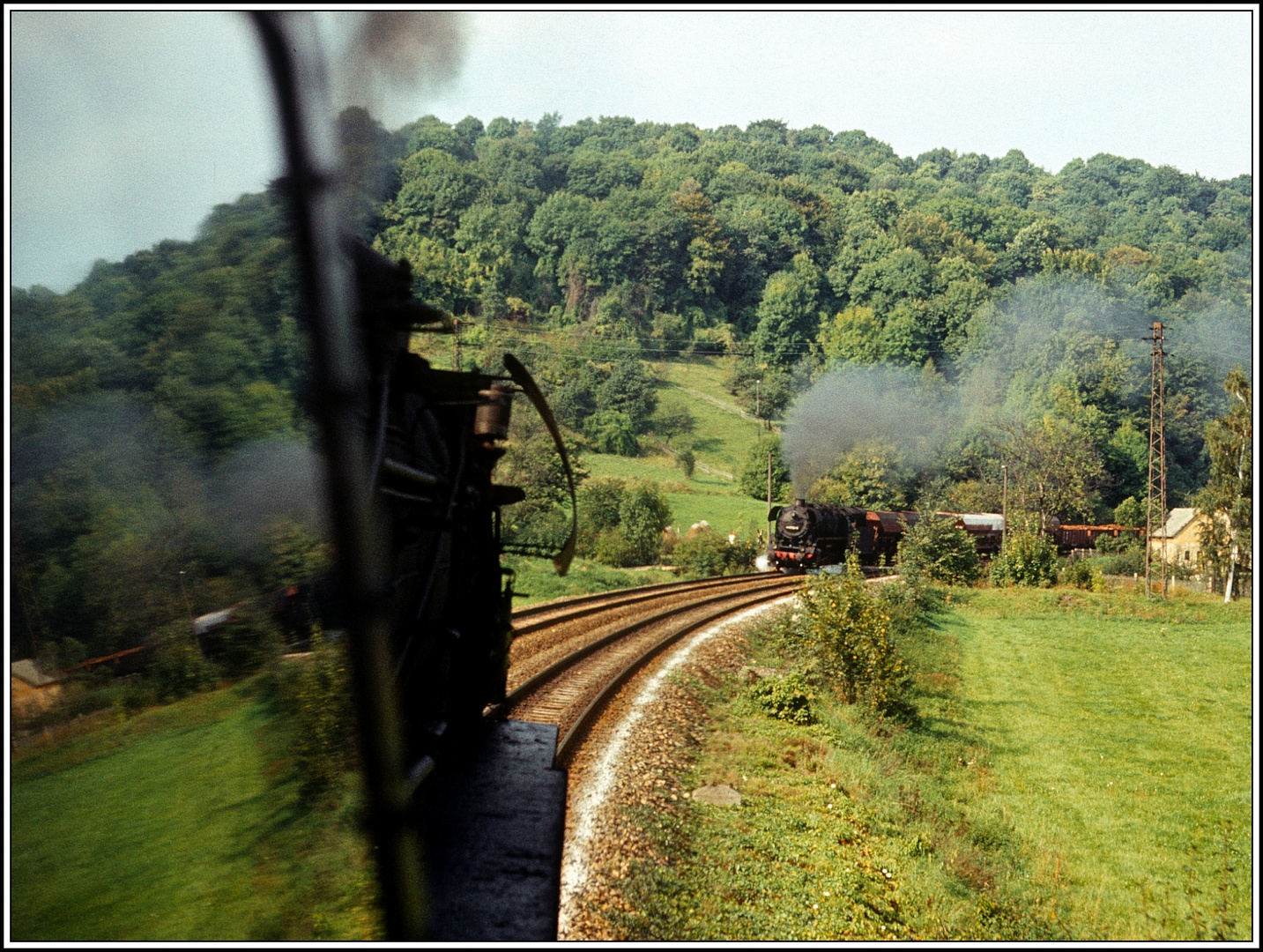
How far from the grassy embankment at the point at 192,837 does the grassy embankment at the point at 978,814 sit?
5.21 m

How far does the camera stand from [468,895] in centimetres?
239

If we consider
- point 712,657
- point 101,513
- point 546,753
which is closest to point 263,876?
point 101,513

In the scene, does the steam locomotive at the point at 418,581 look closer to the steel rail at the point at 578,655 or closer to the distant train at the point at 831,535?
the steel rail at the point at 578,655

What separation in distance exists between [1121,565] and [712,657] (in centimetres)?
4056

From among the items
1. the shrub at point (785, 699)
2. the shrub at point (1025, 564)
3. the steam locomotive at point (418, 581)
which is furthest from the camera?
the shrub at point (1025, 564)

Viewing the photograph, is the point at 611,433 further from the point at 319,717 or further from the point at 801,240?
the point at 801,240

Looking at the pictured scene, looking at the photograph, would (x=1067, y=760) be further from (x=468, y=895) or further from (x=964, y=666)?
(x=468, y=895)

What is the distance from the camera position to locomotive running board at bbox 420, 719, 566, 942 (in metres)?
2.30

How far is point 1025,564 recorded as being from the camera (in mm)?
35750

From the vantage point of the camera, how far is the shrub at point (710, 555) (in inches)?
1426

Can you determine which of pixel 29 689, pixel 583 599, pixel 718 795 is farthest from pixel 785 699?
pixel 29 689

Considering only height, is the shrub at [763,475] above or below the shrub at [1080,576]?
above

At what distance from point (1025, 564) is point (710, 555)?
45.4 ft

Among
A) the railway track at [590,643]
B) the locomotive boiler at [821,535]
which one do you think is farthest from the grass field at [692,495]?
the railway track at [590,643]
